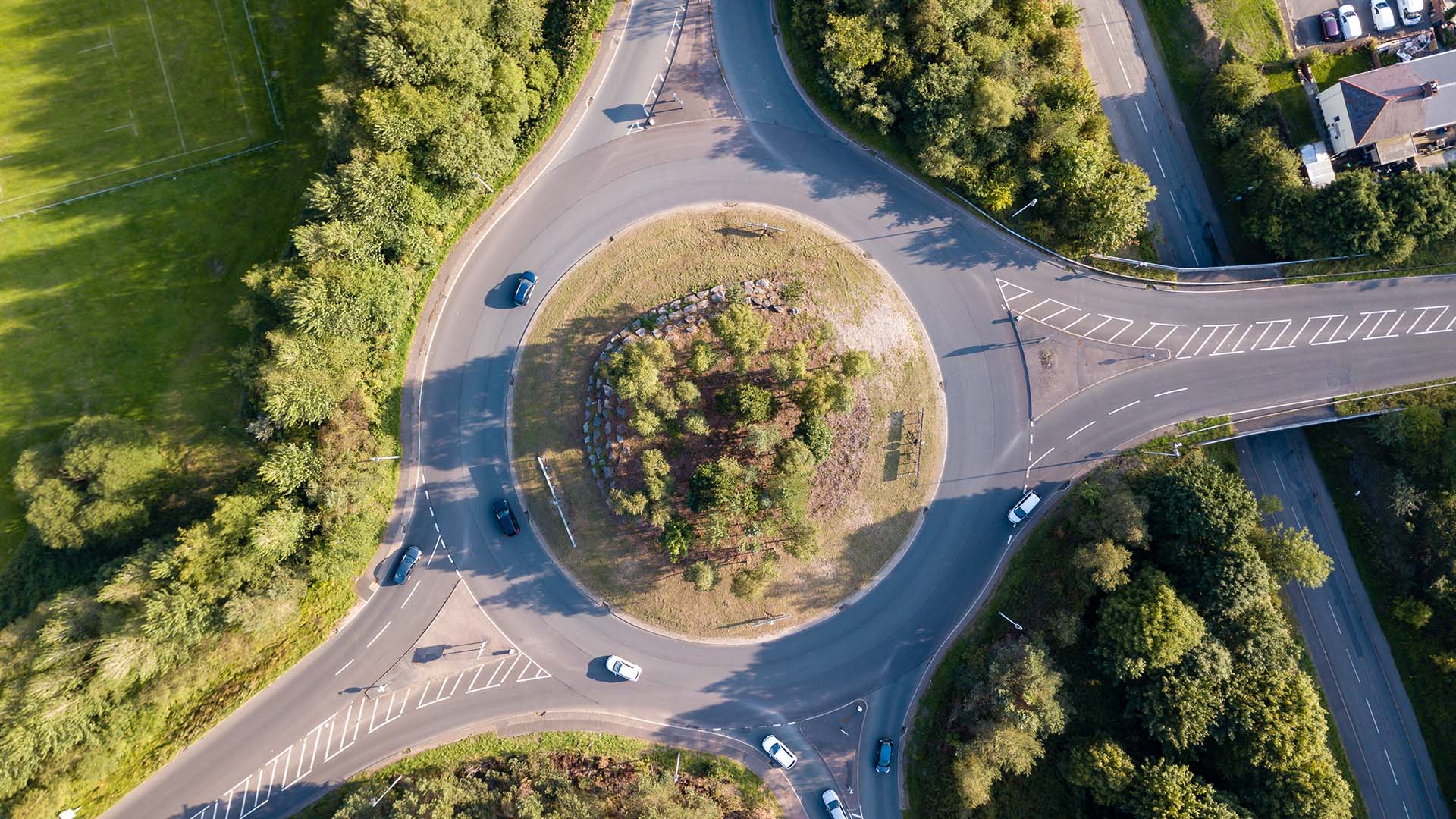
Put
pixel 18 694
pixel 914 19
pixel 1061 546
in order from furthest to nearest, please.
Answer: pixel 1061 546 < pixel 914 19 < pixel 18 694

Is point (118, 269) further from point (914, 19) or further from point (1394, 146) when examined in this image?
point (1394, 146)

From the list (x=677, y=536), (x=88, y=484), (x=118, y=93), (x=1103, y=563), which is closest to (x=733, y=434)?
(x=677, y=536)

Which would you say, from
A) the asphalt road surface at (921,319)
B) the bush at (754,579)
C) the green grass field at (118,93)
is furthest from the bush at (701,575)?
the green grass field at (118,93)

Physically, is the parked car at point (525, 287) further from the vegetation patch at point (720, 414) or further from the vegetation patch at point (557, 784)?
→ the vegetation patch at point (557, 784)

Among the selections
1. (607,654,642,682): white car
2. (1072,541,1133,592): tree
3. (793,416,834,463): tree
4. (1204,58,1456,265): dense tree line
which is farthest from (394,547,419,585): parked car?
(1204,58,1456,265): dense tree line

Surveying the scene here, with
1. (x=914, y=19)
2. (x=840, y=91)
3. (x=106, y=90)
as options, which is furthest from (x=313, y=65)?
(x=914, y=19)
